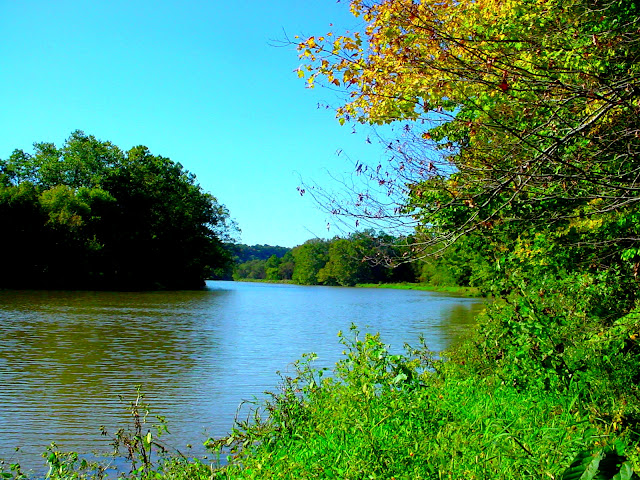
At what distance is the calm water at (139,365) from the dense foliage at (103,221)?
22.4 metres

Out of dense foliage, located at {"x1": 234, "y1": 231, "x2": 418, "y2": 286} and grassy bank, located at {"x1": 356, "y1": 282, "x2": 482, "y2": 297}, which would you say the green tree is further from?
grassy bank, located at {"x1": 356, "y1": 282, "x2": 482, "y2": 297}

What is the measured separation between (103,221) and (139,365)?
135 feet

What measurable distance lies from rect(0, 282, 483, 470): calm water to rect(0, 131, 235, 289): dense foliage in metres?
22.4

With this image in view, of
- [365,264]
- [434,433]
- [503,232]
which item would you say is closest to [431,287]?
[503,232]

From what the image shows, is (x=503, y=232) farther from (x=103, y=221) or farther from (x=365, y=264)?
(x=103, y=221)

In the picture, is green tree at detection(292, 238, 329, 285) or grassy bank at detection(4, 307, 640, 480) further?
green tree at detection(292, 238, 329, 285)

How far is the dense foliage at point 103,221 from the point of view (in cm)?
4416

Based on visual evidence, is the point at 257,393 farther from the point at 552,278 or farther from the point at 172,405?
the point at 552,278

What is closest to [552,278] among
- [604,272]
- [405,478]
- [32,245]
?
[604,272]

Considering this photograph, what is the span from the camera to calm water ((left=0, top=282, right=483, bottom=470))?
747cm

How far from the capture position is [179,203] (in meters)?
59.4

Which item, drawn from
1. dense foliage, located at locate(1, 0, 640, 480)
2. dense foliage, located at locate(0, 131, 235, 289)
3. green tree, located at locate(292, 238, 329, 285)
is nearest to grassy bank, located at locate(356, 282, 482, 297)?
green tree, located at locate(292, 238, 329, 285)

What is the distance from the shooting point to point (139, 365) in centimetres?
1214

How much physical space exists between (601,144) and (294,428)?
146 inches
